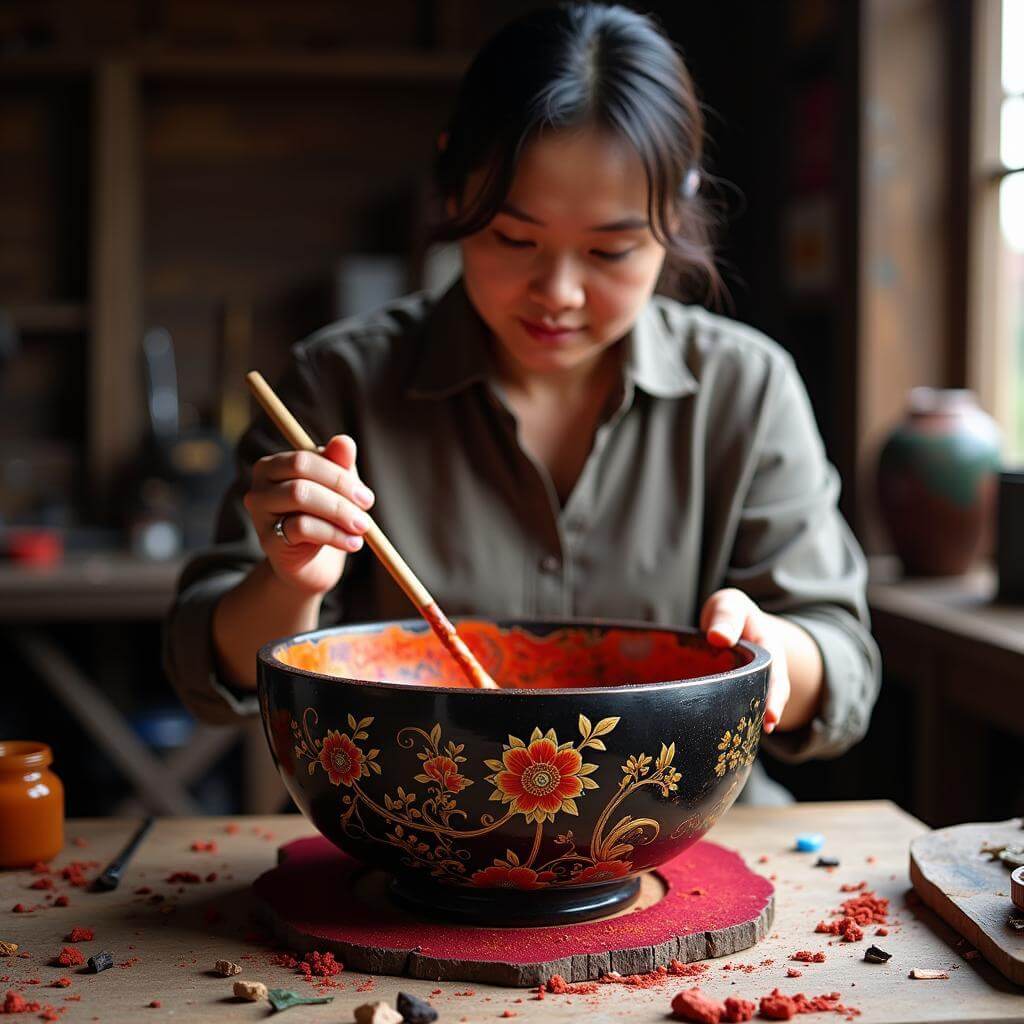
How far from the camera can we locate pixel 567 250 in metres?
1.25

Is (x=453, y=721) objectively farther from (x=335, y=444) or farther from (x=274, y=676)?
(x=335, y=444)

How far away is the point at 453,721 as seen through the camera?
857 millimetres

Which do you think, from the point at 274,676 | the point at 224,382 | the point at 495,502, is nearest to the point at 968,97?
the point at 495,502

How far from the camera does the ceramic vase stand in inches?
96.7

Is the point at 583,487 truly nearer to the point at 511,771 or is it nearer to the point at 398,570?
the point at 398,570

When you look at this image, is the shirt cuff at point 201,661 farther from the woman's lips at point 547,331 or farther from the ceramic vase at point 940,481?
the ceramic vase at point 940,481

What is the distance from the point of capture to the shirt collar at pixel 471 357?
1.53 meters

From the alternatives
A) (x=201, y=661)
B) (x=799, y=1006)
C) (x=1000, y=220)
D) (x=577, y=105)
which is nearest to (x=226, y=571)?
(x=201, y=661)

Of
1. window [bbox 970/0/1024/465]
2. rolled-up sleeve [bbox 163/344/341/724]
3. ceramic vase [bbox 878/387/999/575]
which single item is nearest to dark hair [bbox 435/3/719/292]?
rolled-up sleeve [bbox 163/344/341/724]

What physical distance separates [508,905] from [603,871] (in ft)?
0.25

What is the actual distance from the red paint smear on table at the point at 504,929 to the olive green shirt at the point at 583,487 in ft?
1.53

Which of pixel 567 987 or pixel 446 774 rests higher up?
pixel 446 774

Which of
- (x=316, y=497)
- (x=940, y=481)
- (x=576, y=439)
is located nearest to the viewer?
(x=316, y=497)

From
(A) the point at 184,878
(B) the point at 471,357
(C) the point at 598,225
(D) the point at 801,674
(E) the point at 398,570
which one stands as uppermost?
(C) the point at 598,225
